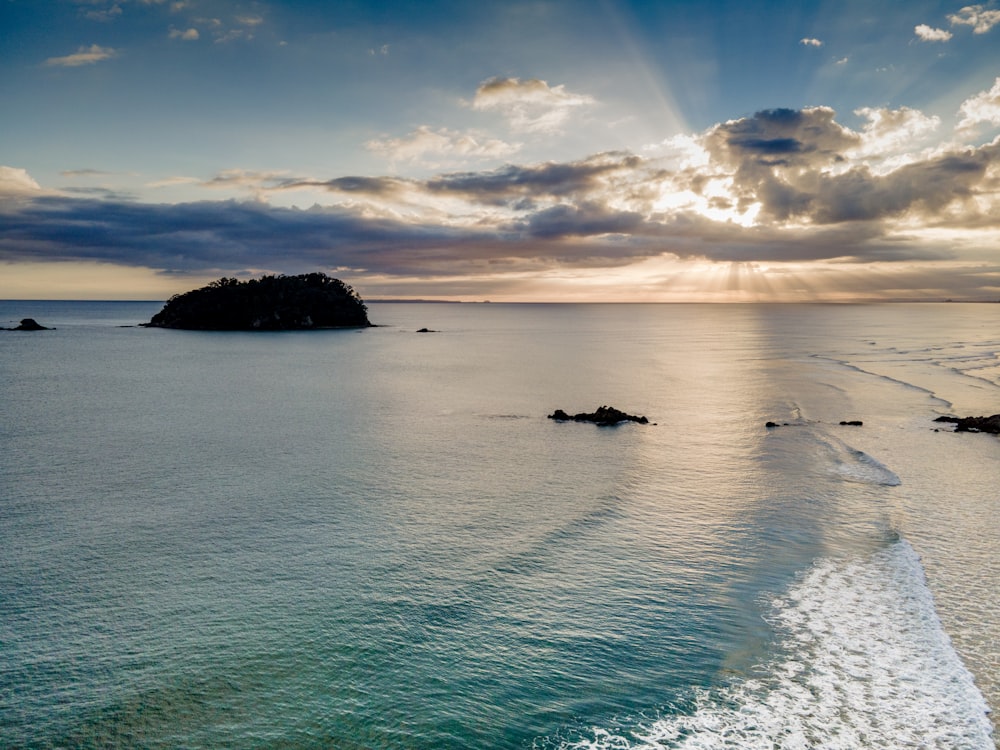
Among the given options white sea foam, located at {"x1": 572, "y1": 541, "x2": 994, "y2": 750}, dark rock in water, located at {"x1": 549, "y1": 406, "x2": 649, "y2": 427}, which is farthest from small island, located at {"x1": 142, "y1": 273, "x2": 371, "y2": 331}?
white sea foam, located at {"x1": 572, "y1": 541, "x2": 994, "y2": 750}

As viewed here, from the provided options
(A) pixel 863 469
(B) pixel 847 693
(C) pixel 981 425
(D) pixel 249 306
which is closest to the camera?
(B) pixel 847 693

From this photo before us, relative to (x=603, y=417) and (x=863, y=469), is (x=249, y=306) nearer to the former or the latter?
(x=603, y=417)

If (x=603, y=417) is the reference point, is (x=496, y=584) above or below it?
below

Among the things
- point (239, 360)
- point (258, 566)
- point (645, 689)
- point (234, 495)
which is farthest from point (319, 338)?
point (645, 689)

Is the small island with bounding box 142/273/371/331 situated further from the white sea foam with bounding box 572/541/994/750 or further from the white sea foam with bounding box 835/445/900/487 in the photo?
the white sea foam with bounding box 572/541/994/750

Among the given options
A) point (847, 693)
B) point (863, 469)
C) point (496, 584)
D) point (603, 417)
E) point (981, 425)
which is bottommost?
point (847, 693)

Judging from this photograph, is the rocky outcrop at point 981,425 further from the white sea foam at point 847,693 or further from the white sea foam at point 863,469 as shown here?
the white sea foam at point 847,693

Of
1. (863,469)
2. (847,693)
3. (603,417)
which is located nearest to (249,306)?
(603,417)

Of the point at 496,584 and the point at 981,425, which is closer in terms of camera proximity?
the point at 496,584
